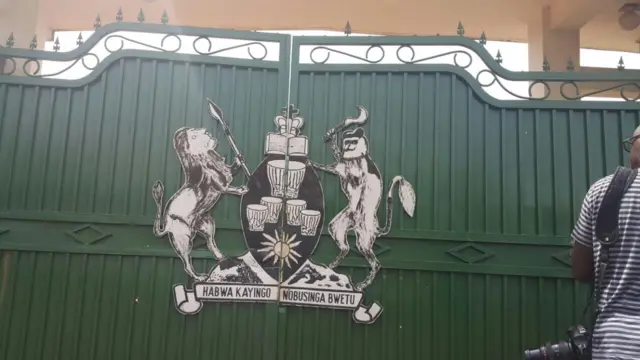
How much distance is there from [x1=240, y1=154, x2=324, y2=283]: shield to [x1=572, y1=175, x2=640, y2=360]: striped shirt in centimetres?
156

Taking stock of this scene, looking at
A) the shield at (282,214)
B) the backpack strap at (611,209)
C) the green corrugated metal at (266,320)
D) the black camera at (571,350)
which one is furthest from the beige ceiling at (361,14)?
the black camera at (571,350)

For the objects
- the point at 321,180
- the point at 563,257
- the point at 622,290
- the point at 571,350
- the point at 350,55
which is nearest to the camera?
the point at 622,290

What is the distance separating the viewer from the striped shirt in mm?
2236

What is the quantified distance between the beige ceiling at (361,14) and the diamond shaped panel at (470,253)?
3493 millimetres

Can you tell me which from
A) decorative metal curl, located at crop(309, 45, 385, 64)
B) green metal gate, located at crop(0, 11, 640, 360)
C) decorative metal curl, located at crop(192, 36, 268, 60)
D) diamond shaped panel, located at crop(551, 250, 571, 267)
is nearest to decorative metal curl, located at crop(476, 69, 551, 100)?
green metal gate, located at crop(0, 11, 640, 360)

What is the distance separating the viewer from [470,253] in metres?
3.37

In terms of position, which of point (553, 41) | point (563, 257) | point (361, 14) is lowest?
point (563, 257)

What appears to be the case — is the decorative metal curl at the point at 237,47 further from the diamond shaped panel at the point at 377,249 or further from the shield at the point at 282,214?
the diamond shaped panel at the point at 377,249

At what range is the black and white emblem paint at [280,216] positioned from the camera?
3350mm

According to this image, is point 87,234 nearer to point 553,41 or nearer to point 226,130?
point 226,130

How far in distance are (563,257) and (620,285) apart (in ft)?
3.40

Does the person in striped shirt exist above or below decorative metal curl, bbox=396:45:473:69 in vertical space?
below

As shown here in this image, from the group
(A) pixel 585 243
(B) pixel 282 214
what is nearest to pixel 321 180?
(B) pixel 282 214

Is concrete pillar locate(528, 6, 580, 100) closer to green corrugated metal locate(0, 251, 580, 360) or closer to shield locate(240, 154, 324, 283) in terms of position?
green corrugated metal locate(0, 251, 580, 360)
